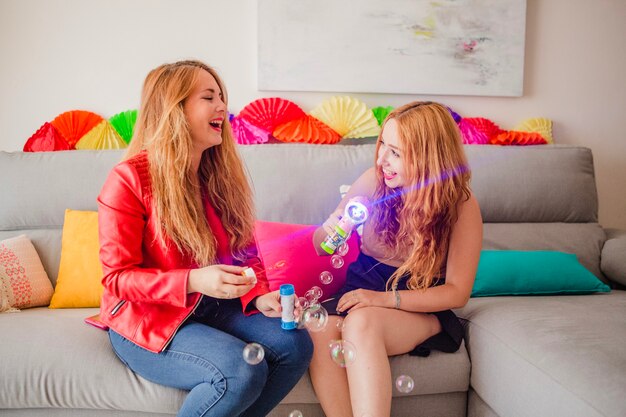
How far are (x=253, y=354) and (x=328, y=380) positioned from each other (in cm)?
26

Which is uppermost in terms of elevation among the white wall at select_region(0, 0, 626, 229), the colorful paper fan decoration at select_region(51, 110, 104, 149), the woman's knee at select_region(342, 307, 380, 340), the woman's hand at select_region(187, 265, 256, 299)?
the white wall at select_region(0, 0, 626, 229)

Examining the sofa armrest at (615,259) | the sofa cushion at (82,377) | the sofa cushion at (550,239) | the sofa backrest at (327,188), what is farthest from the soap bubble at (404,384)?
the sofa armrest at (615,259)

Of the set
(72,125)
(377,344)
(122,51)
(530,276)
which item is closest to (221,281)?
(377,344)

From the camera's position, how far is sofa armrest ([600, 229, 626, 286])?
213 cm

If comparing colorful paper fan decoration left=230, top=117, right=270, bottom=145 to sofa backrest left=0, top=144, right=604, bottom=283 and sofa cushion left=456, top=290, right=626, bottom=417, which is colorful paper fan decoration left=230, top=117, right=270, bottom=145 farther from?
sofa cushion left=456, top=290, right=626, bottom=417

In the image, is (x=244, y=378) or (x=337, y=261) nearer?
(x=244, y=378)

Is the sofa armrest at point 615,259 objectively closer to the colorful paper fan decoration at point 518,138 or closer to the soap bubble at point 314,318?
the colorful paper fan decoration at point 518,138

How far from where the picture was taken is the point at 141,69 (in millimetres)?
2502

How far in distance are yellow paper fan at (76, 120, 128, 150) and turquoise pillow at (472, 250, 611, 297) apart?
1776mm

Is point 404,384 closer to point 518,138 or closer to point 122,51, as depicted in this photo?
point 518,138

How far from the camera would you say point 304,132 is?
7.96 ft

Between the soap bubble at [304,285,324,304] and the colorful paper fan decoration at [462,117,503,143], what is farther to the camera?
the colorful paper fan decoration at [462,117,503,143]

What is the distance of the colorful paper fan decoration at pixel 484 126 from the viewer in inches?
104

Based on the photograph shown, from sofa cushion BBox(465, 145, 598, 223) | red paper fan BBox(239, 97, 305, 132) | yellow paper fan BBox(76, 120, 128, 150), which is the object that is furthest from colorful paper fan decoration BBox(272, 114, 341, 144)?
yellow paper fan BBox(76, 120, 128, 150)
